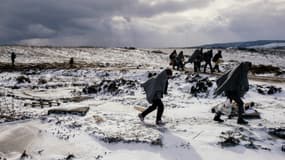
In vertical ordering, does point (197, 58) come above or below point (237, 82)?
above

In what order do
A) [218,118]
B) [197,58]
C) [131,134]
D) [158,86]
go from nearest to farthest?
1. [131,134]
2. [158,86]
3. [218,118]
4. [197,58]

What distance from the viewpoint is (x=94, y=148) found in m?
6.81

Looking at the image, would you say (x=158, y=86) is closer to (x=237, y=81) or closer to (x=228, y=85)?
(x=228, y=85)

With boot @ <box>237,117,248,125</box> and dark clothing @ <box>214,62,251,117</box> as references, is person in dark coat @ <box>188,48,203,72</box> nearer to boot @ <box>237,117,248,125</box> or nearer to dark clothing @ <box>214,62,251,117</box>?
dark clothing @ <box>214,62,251,117</box>

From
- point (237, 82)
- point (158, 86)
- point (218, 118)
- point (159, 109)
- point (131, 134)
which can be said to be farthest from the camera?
point (218, 118)

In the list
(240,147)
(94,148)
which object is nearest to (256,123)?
(240,147)

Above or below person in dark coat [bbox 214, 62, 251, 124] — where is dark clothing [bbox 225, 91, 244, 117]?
below

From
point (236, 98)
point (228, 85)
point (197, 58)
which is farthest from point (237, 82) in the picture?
point (197, 58)

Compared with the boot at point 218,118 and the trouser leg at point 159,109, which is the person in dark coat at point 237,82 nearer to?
the boot at point 218,118

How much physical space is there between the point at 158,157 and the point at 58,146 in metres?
2.40

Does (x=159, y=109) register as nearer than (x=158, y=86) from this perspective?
No

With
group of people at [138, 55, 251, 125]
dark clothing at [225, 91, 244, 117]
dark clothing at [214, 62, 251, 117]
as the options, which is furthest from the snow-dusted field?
dark clothing at [214, 62, 251, 117]

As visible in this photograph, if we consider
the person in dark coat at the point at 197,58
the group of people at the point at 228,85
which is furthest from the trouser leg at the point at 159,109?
the person in dark coat at the point at 197,58

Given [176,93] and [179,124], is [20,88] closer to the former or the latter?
[176,93]
